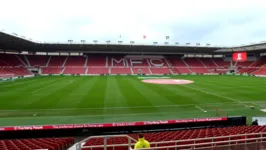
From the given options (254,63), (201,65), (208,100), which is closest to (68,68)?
(201,65)

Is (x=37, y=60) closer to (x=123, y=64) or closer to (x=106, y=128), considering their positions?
(x=123, y=64)

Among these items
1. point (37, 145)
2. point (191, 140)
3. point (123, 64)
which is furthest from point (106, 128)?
point (123, 64)

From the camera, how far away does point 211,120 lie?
15227mm

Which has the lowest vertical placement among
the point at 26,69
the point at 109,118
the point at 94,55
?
the point at 109,118

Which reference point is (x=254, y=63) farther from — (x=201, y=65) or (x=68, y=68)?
(x=68, y=68)

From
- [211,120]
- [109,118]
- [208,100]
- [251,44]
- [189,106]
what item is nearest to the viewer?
[211,120]

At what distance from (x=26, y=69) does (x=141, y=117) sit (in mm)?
59270

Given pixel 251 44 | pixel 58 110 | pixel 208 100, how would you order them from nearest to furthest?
pixel 58 110
pixel 208 100
pixel 251 44

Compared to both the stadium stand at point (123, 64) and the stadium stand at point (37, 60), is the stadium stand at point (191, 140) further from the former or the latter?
the stadium stand at point (37, 60)

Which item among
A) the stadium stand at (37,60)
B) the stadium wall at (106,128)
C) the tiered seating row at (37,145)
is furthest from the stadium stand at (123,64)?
the tiered seating row at (37,145)

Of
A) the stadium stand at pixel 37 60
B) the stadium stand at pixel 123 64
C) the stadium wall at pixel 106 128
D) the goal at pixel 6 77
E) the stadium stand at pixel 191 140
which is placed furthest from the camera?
the stadium stand at pixel 37 60

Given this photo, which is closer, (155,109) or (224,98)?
(155,109)

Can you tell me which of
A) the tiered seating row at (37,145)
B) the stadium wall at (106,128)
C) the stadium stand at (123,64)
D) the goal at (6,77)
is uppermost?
the stadium stand at (123,64)

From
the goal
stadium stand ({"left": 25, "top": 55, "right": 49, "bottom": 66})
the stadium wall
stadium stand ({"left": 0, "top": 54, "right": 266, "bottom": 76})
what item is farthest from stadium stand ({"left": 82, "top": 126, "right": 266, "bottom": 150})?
stadium stand ({"left": 25, "top": 55, "right": 49, "bottom": 66})
